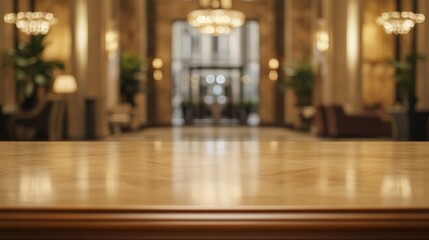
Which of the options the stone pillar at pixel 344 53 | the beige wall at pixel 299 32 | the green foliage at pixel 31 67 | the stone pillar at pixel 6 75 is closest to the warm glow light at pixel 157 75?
the beige wall at pixel 299 32

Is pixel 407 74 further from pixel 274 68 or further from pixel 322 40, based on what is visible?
pixel 274 68

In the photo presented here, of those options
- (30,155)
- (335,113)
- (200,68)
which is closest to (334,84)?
(335,113)

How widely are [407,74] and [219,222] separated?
1639 centimetres

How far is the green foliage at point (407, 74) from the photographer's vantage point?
587 inches

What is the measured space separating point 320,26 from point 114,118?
699 centimetres

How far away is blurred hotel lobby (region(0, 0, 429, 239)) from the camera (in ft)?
2.83

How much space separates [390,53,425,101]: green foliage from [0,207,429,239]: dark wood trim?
48.2 feet

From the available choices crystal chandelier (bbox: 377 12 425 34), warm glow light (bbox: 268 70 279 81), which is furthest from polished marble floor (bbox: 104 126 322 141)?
warm glow light (bbox: 268 70 279 81)

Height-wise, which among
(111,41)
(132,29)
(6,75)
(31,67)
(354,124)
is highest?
(132,29)

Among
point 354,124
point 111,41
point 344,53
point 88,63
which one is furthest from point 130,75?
point 354,124

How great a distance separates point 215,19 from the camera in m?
18.9

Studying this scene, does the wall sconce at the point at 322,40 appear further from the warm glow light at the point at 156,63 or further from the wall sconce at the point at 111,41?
the warm glow light at the point at 156,63

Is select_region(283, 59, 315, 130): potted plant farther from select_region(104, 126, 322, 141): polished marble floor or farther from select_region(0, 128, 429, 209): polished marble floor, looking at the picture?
select_region(0, 128, 429, 209): polished marble floor

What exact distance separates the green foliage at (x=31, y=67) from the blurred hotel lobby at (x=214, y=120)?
35 mm
